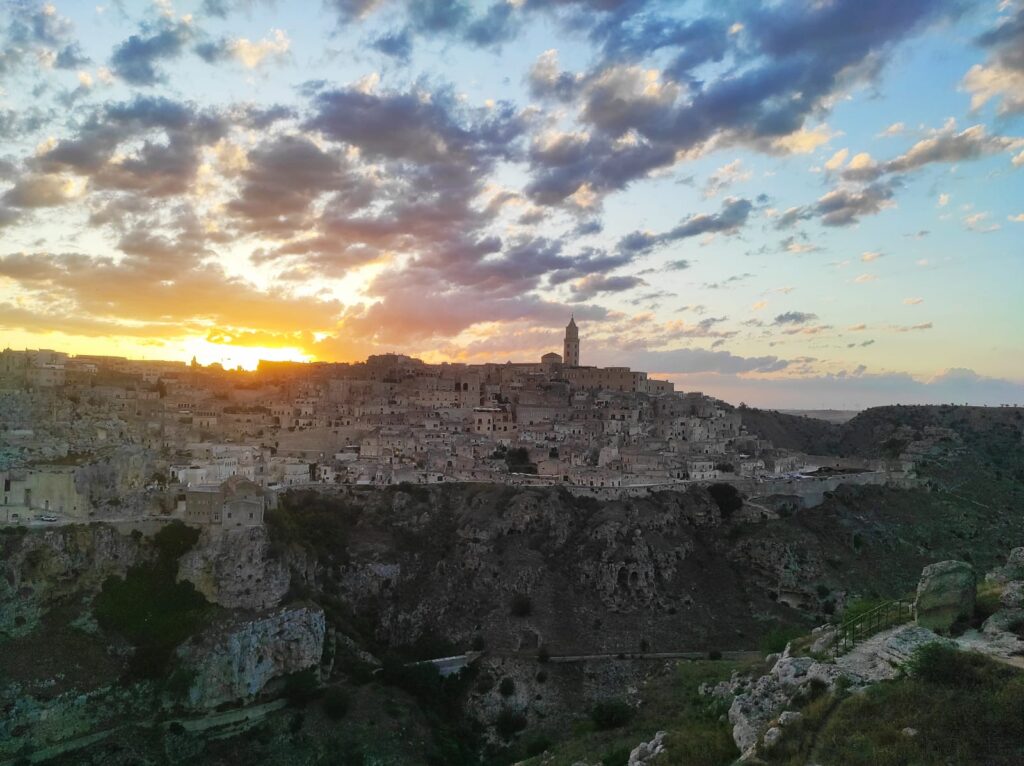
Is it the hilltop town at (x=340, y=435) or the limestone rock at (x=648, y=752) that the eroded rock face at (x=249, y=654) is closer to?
the hilltop town at (x=340, y=435)

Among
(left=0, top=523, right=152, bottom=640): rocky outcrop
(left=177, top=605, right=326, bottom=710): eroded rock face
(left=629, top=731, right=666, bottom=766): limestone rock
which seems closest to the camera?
(left=629, top=731, right=666, bottom=766): limestone rock

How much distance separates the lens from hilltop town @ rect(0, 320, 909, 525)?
1506 inches

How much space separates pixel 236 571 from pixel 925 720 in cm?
2977

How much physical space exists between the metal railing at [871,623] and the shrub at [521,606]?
2231 cm

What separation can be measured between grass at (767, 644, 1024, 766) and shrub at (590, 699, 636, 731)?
1532 cm

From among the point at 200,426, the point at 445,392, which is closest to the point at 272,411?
the point at 200,426

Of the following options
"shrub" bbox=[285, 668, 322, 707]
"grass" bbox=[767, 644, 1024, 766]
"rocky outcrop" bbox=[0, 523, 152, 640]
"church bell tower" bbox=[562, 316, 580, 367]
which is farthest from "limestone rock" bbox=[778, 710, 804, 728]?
"church bell tower" bbox=[562, 316, 580, 367]

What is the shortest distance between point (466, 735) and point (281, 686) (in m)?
8.21

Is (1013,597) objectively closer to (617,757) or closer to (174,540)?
(617,757)

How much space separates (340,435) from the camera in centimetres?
5778

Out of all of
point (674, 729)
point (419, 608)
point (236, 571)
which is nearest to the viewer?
point (674, 729)

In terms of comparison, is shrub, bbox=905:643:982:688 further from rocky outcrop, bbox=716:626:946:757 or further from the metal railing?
the metal railing

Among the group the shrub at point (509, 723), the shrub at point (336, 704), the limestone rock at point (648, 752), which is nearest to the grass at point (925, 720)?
the limestone rock at point (648, 752)

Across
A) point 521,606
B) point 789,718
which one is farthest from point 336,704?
point 789,718
